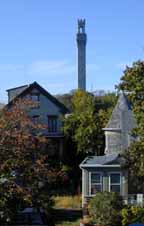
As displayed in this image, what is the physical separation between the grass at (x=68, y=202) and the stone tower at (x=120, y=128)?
5.08 m

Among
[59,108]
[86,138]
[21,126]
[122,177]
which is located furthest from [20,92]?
[21,126]

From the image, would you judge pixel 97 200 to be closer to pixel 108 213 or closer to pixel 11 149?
pixel 108 213

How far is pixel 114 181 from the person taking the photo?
4231cm

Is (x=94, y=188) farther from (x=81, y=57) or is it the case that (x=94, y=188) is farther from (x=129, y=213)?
(x=81, y=57)

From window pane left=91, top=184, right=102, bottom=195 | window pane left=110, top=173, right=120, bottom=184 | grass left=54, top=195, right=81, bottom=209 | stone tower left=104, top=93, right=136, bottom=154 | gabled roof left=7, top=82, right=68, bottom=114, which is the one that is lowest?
grass left=54, top=195, right=81, bottom=209

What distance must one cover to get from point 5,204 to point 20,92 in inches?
A: 1693

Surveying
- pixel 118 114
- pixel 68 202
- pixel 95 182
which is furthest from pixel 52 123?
pixel 95 182

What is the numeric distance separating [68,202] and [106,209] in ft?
30.3

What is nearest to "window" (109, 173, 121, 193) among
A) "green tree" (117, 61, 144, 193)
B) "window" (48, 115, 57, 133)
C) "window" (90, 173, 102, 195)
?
"window" (90, 173, 102, 195)

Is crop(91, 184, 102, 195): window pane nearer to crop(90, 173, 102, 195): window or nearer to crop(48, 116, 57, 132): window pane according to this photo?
crop(90, 173, 102, 195): window

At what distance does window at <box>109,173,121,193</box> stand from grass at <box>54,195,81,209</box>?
2578 millimetres

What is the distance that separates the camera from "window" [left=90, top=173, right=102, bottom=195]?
4219 cm

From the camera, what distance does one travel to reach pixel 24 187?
20422 millimetres

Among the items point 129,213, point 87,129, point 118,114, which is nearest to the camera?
point 129,213
